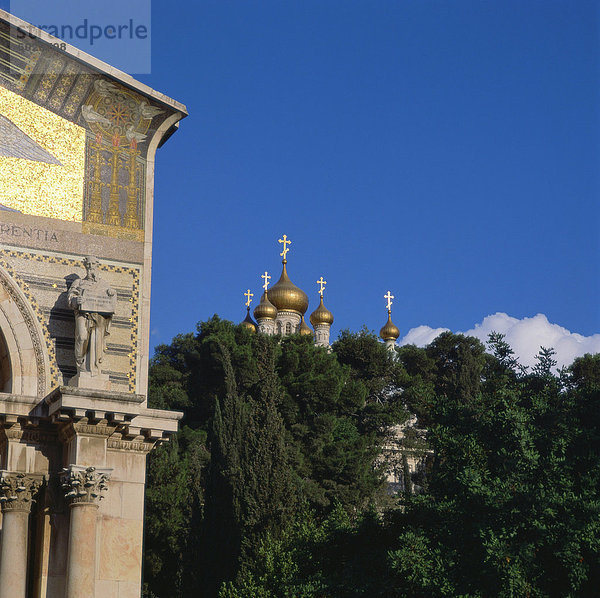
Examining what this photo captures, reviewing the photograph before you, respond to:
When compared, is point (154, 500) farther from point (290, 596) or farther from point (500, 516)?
point (500, 516)

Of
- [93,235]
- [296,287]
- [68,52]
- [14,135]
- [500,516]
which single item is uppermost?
[296,287]

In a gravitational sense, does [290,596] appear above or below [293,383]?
below

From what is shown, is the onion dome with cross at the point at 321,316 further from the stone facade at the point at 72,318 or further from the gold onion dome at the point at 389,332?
the stone facade at the point at 72,318

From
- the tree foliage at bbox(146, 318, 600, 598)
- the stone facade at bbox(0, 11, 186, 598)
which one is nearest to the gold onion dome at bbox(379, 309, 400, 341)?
the tree foliage at bbox(146, 318, 600, 598)

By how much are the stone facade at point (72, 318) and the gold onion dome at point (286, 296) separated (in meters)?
65.6

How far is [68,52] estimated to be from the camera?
19875mm

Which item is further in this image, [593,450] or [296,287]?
[296,287]

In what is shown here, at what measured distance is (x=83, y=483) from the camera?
17.2 meters

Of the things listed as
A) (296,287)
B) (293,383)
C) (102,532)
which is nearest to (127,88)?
(102,532)

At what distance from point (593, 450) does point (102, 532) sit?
9.78 m

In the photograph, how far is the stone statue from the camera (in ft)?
60.2

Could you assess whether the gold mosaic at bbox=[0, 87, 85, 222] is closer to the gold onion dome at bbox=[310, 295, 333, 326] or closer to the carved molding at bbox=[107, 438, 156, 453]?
the carved molding at bbox=[107, 438, 156, 453]

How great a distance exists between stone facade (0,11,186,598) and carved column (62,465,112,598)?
2cm

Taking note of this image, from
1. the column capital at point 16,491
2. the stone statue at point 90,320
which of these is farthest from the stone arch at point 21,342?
the column capital at point 16,491
